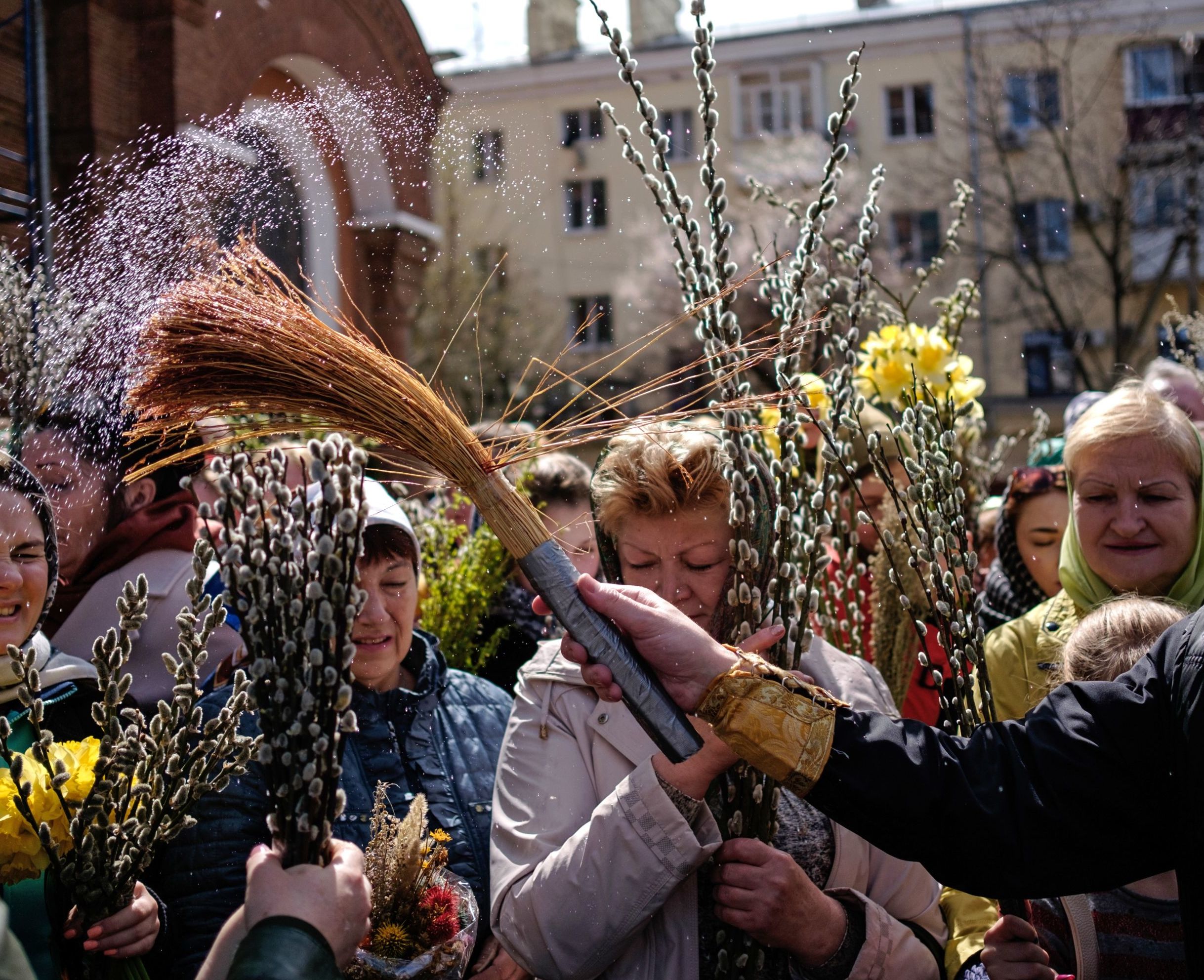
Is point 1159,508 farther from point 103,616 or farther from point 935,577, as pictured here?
point 103,616

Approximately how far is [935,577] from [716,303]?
650 mm

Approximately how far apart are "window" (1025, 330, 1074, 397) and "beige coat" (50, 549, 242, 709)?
21.2 metres

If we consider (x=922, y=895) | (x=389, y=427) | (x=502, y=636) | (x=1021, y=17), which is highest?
(x=1021, y=17)

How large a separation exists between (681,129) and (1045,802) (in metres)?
21.3

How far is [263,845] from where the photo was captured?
1.65 m

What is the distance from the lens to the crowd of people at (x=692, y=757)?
1774 mm

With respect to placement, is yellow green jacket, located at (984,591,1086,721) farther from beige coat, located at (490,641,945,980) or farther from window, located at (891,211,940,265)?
→ window, located at (891,211,940,265)

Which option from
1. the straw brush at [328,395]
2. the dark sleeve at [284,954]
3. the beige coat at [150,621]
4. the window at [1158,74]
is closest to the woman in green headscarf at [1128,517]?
the straw brush at [328,395]

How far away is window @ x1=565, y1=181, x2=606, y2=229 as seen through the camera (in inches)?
1011

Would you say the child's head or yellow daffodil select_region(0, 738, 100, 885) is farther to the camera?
the child's head

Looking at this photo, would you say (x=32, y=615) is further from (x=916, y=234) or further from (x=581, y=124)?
(x=581, y=124)

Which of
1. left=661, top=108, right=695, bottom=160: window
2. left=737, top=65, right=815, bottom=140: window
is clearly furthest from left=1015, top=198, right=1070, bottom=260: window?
left=737, top=65, right=815, bottom=140: window

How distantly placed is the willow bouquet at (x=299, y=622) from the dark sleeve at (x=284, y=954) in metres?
0.11

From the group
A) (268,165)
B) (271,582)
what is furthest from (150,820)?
(268,165)
